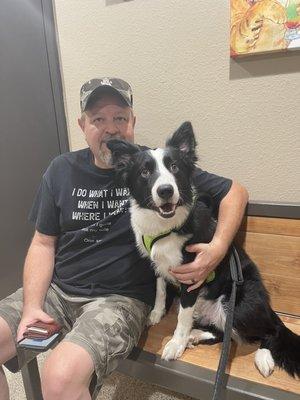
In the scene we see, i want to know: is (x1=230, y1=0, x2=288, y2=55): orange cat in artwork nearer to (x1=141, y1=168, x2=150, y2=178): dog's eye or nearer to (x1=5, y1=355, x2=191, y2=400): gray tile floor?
(x1=141, y1=168, x2=150, y2=178): dog's eye

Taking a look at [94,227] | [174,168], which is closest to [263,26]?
[174,168]

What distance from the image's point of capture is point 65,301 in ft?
4.50

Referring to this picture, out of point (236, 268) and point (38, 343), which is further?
point (236, 268)

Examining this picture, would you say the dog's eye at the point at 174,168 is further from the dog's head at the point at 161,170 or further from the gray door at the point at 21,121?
the gray door at the point at 21,121

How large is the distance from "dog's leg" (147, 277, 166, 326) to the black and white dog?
55 mm

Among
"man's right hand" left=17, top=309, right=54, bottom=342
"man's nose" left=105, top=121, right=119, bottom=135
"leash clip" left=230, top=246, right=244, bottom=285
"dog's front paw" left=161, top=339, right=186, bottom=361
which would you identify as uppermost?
"man's nose" left=105, top=121, right=119, bottom=135

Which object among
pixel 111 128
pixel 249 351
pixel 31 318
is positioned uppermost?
pixel 111 128

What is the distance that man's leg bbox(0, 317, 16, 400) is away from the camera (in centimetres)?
120

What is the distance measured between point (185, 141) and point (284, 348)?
0.74 metres

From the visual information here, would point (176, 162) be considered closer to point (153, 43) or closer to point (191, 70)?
point (191, 70)

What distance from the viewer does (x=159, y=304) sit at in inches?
54.1

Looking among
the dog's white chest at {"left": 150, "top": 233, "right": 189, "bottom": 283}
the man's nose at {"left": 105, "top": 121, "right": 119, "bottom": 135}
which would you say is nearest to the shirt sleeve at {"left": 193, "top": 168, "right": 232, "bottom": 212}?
the dog's white chest at {"left": 150, "top": 233, "right": 189, "bottom": 283}

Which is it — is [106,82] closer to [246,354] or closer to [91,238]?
[91,238]

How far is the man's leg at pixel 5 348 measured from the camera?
120cm
